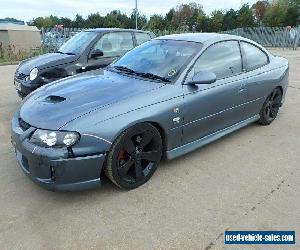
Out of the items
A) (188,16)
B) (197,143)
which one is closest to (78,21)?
(188,16)

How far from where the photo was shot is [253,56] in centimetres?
482

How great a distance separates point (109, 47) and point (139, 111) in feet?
12.8

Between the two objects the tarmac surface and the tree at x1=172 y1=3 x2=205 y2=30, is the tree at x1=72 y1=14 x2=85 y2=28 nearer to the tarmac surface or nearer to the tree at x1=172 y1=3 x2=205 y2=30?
the tree at x1=172 y1=3 x2=205 y2=30

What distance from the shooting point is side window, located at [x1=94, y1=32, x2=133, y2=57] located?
21.7 feet

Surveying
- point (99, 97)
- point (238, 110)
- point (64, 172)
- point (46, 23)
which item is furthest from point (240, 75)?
point (46, 23)

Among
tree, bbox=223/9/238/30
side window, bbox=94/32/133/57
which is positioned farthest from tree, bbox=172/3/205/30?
side window, bbox=94/32/133/57

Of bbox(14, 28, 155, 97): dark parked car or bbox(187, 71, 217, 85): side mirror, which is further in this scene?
bbox(14, 28, 155, 97): dark parked car

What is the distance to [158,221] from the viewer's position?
9.36 ft

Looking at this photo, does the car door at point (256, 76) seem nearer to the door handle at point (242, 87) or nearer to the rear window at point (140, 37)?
the door handle at point (242, 87)

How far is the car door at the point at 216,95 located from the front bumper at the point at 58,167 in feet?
3.94

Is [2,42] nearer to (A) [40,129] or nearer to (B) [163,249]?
(A) [40,129]

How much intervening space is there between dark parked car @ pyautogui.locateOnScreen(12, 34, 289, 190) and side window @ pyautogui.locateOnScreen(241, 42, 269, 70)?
0.02 metres

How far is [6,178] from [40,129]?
3.31 ft

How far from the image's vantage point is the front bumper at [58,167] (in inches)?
112
